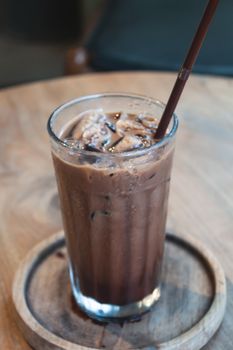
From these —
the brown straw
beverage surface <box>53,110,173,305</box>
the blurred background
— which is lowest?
the blurred background

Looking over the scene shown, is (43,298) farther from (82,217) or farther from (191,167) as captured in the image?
(191,167)

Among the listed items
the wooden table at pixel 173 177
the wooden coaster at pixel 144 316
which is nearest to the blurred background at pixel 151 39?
the wooden table at pixel 173 177

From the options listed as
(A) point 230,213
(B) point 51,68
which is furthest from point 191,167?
(B) point 51,68

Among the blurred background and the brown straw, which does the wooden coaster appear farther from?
the blurred background

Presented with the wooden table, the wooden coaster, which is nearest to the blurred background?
the wooden table

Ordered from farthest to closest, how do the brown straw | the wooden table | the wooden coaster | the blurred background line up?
the blurred background, the wooden table, the wooden coaster, the brown straw

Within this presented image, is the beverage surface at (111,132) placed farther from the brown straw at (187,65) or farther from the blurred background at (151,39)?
the blurred background at (151,39)

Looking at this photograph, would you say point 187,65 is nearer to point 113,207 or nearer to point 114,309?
point 113,207

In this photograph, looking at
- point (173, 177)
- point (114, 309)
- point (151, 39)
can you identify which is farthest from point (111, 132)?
point (151, 39)
